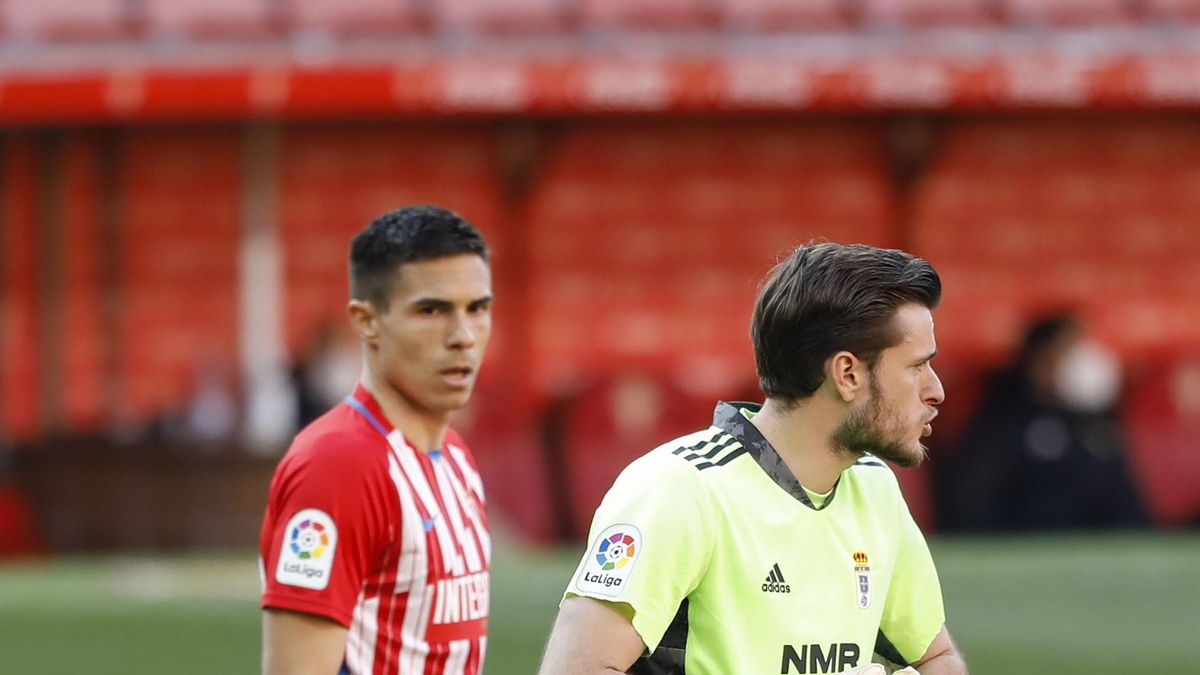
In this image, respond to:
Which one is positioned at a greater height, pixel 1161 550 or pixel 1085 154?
pixel 1085 154

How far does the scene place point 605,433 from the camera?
39.5 feet

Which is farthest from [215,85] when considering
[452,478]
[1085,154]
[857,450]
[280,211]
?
[857,450]

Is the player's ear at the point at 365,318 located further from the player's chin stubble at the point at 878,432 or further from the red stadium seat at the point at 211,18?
the red stadium seat at the point at 211,18

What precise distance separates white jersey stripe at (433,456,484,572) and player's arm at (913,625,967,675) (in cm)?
102

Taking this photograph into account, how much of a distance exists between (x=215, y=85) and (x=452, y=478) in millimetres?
8141

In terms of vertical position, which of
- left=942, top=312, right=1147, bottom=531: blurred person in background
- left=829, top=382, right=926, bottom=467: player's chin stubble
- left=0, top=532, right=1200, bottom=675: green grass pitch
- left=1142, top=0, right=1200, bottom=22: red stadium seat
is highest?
left=1142, top=0, right=1200, bottom=22: red stadium seat

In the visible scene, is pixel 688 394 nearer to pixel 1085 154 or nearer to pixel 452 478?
pixel 1085 154

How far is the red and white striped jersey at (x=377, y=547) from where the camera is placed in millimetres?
3447

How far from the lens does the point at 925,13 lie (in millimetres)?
12359

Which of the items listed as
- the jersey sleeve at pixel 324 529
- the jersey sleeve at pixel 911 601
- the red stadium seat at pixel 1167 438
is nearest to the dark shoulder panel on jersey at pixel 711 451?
the jersey sleeve at pixel 911 601

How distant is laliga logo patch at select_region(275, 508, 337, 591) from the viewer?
343 cm

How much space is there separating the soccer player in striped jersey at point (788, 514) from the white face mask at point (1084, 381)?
827 centimetres

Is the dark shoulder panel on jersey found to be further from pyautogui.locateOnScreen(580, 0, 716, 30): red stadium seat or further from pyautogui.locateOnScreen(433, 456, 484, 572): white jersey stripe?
pyautogui.locateOnScreen(580, 0, 716, 30): red stadium seat

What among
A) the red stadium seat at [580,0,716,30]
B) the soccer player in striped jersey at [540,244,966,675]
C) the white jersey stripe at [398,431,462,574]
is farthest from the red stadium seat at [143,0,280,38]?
the soccer player in striped jersey at [540,244,966,675]
